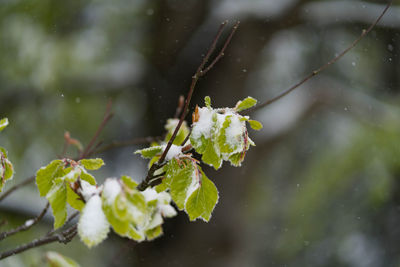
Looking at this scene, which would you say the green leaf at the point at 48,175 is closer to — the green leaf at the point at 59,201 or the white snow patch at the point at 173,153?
the green leaf at the point at 59,201

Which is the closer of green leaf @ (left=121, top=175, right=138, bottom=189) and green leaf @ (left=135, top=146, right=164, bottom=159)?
green leaf @ (left=121, top=175, right=138, bottom=189)

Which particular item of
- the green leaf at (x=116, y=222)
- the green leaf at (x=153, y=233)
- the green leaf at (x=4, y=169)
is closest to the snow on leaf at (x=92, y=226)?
the green leaf at (x=116, y=222)

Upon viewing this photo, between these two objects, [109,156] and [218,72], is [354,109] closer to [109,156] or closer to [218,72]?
[218,72]

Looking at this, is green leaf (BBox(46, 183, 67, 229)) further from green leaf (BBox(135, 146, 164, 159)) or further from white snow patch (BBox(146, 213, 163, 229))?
white snow patch (BBox(146, 213, 163, 229))

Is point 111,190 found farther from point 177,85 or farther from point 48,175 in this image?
point 177,85

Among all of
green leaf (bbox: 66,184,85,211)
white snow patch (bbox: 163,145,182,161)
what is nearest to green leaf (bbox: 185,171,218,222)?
white snow patch (bbox: 163,145,182,161)
